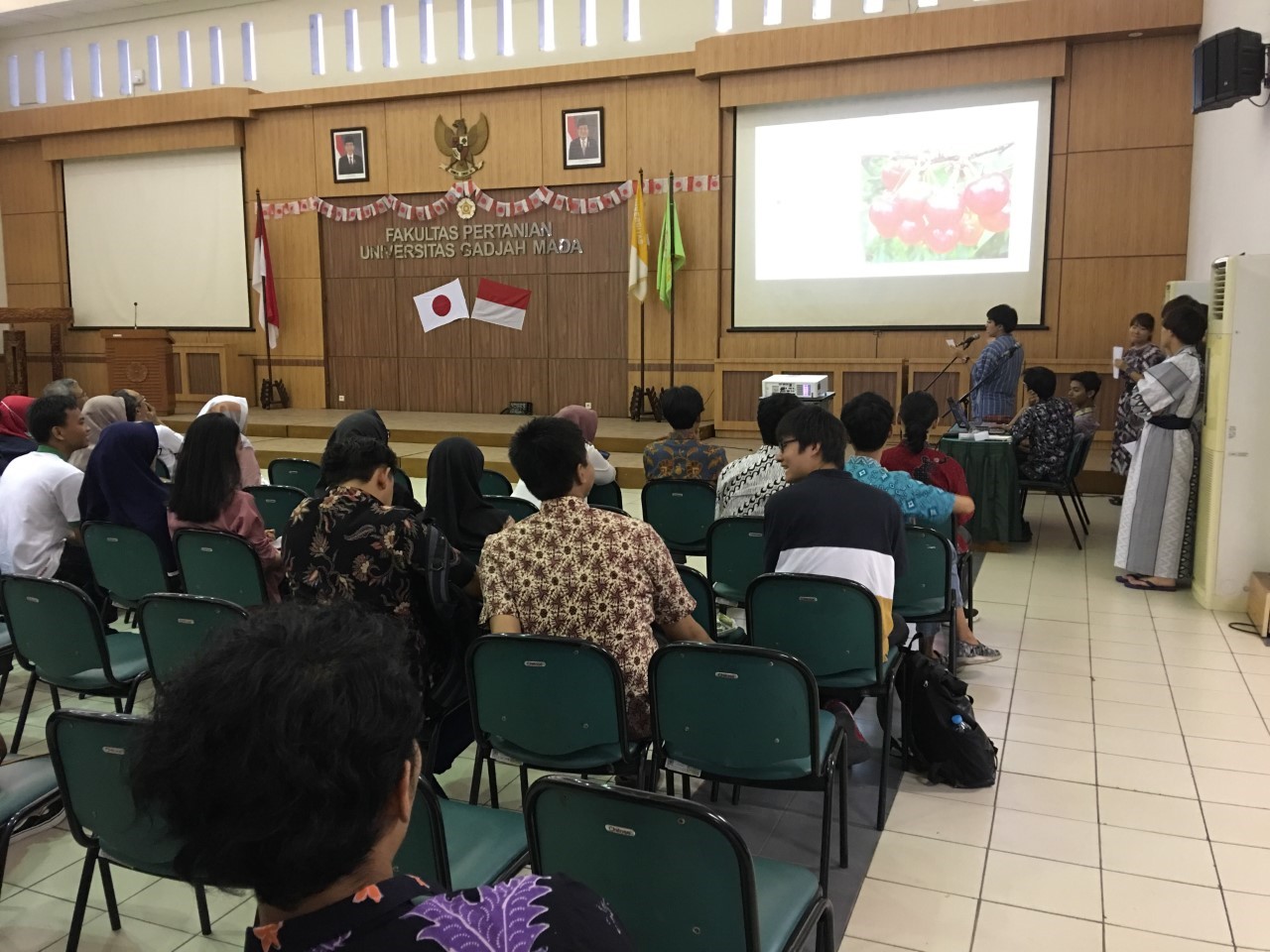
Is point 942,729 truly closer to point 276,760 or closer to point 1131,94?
point 276,760

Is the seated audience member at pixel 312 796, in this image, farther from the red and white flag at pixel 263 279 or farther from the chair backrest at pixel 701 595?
the red and white flag at pixel 263 279

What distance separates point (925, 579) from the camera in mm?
3555

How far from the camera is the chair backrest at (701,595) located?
9.78ft

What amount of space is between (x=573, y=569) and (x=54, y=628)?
1665mm

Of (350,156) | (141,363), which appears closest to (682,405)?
(350,156)

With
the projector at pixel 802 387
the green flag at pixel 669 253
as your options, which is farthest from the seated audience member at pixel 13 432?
the green flag at pixel 669 253

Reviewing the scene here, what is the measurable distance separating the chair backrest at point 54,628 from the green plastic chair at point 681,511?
2.27 m

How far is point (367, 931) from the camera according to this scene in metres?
0.88

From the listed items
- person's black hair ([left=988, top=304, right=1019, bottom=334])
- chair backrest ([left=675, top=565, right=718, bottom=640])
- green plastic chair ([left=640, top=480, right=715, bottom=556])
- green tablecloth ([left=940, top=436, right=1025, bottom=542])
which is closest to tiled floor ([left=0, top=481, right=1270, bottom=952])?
chair backrest ([left=675, top=565, right=718, bottom=640])

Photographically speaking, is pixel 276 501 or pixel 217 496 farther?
pixel 276 501

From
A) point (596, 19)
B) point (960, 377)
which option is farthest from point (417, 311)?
point (960, 377)

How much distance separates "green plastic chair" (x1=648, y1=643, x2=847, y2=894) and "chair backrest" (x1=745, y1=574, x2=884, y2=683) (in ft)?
1.39

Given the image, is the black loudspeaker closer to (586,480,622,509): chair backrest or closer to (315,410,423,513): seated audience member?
(586,480,622,509): chair backrest

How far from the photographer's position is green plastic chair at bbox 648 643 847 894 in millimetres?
2227
